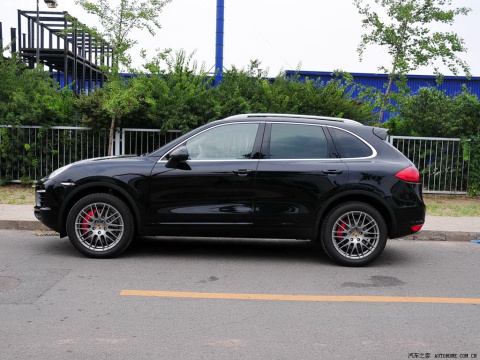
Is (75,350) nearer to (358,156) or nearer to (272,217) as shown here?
(272,217)

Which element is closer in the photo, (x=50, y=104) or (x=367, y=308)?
(x=367, y=308)

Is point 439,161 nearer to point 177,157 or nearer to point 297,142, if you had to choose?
point 297,142

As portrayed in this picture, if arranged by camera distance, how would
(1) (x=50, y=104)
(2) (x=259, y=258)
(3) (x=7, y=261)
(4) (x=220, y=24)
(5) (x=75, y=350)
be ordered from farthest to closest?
(4) (x=220, y=24) → (1) (x=50, y=104) → (2) (x=259, y=258) → (3) (x=7, y=261) → (5) (x=75, y=350)

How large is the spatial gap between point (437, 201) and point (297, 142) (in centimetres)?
714

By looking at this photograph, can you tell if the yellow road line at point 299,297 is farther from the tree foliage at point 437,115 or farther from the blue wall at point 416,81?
the blue wall at point 416,81

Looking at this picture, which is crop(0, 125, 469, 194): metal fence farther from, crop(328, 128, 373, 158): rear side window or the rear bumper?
crop(328, 128, 373, 158): rear side window

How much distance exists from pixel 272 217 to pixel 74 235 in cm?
248

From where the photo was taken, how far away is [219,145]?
6.61 m

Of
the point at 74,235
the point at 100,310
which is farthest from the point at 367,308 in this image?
the point at 74,235

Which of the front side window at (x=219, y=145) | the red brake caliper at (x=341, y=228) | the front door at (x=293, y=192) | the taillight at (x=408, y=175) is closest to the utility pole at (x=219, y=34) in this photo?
the front side window at (x=219, y=145)

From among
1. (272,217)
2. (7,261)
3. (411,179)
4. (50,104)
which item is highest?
(50,104)

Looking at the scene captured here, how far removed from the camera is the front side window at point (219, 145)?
6602 mm

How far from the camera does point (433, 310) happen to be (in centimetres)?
486

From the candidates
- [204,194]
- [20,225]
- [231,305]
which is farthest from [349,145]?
[20,225]
